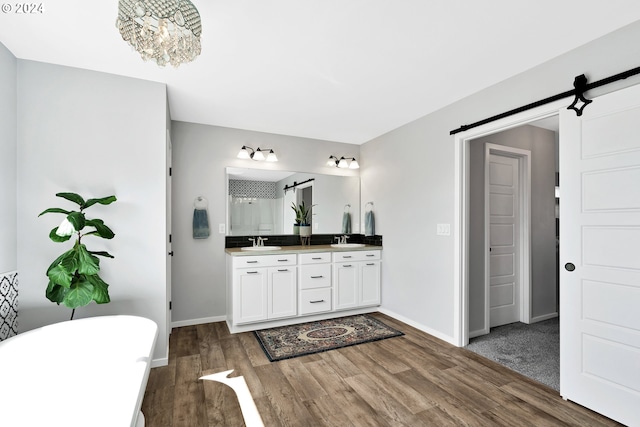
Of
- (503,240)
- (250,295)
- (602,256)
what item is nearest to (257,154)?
(250,295)

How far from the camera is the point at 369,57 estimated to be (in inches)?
89.6

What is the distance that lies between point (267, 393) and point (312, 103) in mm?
2606

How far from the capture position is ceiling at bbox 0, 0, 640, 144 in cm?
175

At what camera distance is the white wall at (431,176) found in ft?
6.70

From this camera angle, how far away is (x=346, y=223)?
4629 millimetres

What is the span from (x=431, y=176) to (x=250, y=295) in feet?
7.81

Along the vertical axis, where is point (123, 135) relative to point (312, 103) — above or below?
below

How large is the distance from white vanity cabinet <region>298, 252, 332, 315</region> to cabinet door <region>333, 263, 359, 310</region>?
10cm

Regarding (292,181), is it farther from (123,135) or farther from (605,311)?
(605,311)

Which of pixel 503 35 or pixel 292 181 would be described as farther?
pixel 292 181

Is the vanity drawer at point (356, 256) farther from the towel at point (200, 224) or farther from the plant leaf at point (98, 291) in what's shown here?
the plant leaf at point (98, 291)

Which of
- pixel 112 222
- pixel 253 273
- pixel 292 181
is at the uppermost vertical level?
pixel 292 181

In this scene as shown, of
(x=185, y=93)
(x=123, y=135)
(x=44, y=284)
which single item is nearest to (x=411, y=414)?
(x=44, y=284)

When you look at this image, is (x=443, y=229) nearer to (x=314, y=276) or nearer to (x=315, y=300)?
(x=314, y=276)
